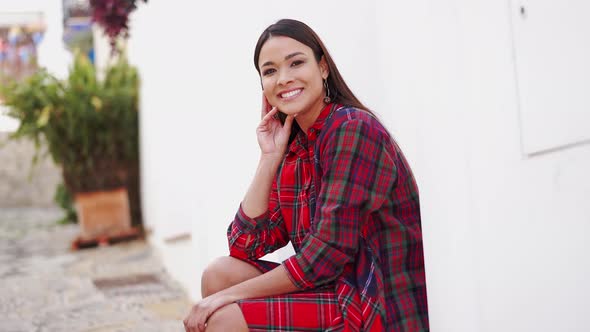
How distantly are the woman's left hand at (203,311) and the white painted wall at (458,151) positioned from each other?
0.76 metres

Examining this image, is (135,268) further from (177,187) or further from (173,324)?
(173,324)

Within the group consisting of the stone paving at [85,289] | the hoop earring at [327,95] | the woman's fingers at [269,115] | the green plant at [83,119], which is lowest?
the stone paving at [85,289]

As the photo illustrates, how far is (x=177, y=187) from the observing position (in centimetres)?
473

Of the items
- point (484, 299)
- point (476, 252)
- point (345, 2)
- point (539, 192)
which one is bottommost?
point (484, 299)

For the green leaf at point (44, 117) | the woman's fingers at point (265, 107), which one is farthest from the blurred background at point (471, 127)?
the green leaf at point (44, 117)

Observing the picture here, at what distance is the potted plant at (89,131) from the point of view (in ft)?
20.1

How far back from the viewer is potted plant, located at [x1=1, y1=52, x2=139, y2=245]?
6.13 metres

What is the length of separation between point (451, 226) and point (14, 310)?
2792 mm

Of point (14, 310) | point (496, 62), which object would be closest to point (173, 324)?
point (14, 310)

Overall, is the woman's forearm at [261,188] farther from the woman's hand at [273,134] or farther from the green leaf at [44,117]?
the green leaf at [44,117]

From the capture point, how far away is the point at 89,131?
627cm

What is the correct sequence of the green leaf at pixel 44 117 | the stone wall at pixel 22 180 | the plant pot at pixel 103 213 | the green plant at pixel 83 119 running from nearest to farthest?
the green leaf at pixel 44 117
the green plant at pixel 83 119
the plant pot at pixel 103 213
the stone wall at pixel 22 180

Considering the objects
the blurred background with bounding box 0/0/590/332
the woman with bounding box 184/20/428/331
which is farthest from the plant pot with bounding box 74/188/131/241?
the woman with bounding box 184/20/428/331

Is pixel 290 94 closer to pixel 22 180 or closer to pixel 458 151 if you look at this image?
pixel 458 151
